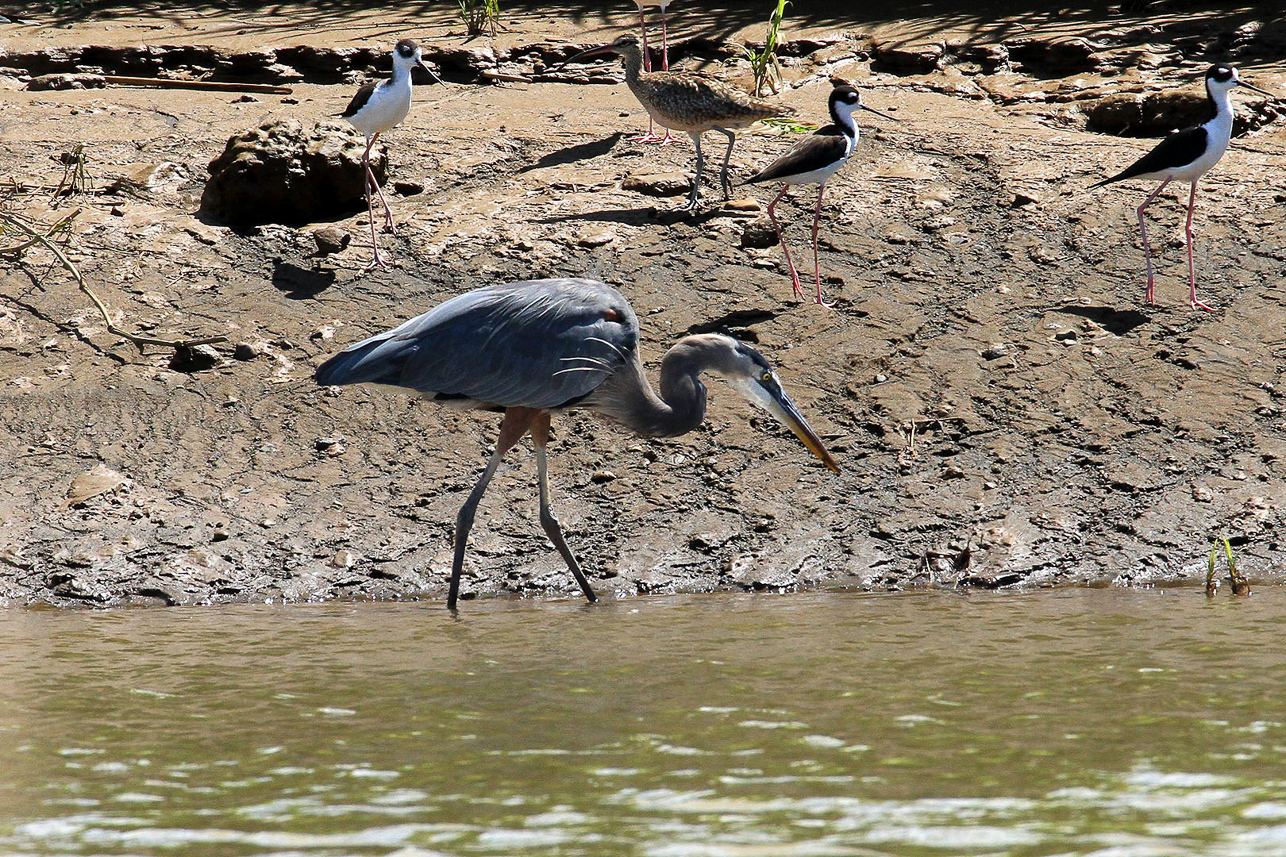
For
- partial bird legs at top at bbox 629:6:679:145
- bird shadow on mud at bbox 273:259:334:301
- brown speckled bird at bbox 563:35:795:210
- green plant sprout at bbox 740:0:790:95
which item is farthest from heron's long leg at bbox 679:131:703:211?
bird shadow on mud at bbox 273:259:334:301

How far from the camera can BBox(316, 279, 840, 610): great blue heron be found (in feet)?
21.2

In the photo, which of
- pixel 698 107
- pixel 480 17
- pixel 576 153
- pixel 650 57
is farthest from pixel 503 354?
pixel 480 17

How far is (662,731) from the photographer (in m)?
4.04

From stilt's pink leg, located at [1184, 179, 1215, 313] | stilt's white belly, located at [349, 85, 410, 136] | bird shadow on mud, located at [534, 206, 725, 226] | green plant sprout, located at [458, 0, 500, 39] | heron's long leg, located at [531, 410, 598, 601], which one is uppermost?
green plant sprout, located at [458, 0, 500, 39]

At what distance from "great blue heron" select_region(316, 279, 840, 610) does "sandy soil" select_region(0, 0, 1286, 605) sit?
534 mm

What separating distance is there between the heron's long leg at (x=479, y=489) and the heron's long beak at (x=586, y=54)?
5.21 metres

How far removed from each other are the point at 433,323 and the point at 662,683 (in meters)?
2.53

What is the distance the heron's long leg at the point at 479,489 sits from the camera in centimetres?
629

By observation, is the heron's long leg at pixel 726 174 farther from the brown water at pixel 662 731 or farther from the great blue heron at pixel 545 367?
the brown water at pixel 662 731

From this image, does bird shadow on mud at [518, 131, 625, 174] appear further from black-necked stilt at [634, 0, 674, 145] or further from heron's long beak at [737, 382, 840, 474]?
heron's long beak at [737, 382, 840, 474]

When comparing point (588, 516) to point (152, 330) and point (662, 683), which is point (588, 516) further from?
point (152, 330)

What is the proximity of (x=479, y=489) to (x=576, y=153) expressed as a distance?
4.46 meters

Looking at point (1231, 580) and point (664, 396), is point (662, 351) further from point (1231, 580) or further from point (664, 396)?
point (1231, 580)

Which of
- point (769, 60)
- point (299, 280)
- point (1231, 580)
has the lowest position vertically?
point (1231, 580)
